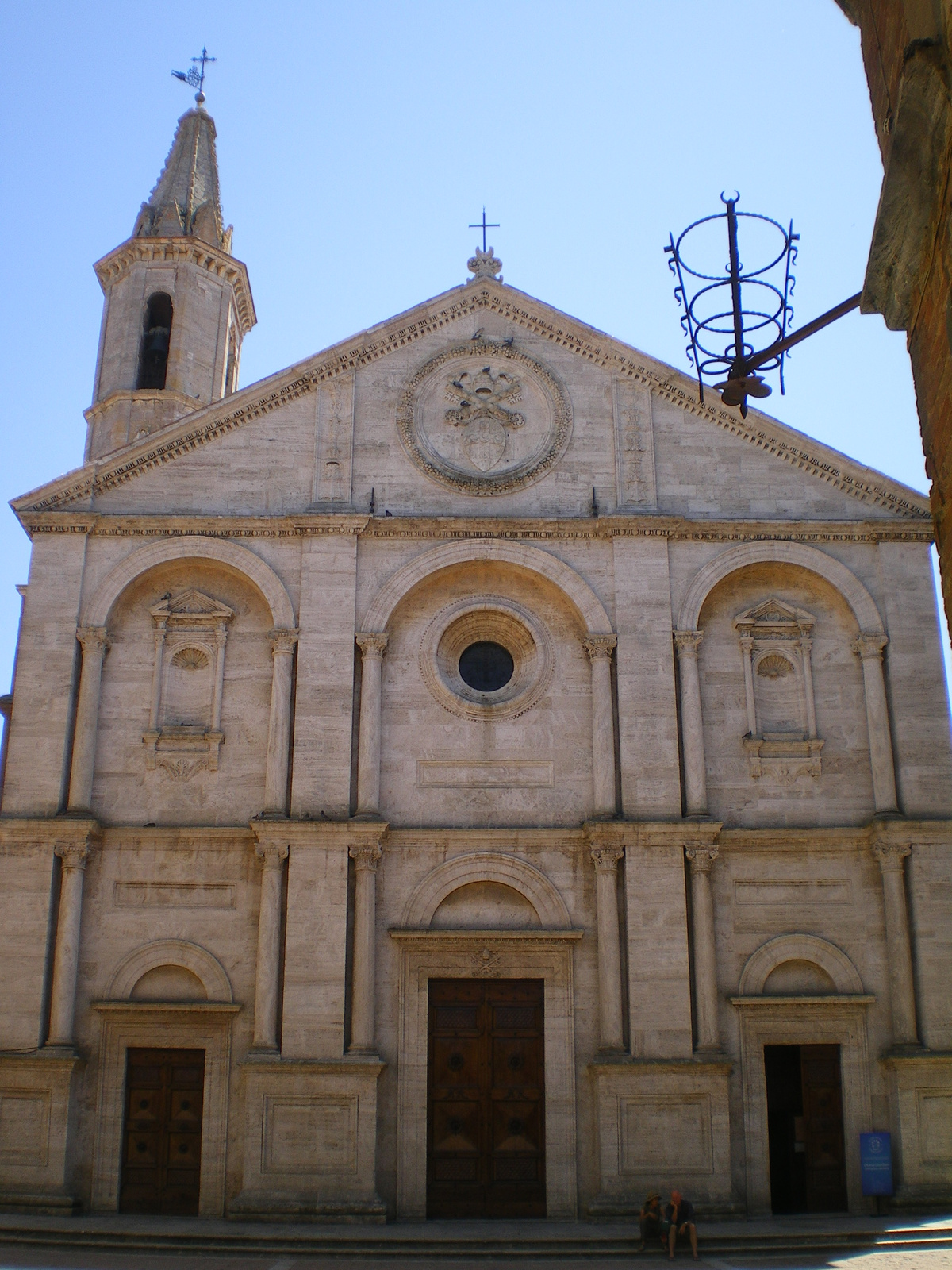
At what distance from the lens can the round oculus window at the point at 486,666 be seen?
21844 millimetres

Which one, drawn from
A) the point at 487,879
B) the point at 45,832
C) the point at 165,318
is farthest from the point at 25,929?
the point at 165,318

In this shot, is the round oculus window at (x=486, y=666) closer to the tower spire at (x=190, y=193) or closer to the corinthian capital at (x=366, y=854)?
the corinthian capital at (x=366, y=854)

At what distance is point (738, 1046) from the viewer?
64.0 feet

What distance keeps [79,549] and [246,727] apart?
416cm

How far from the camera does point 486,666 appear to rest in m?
22.0

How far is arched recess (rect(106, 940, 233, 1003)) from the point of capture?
64.3 feet

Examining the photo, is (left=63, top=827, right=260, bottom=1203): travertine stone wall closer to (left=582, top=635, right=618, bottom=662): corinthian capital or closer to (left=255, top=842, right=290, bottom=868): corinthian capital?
A: (left=255, top=842, right=290, bottom=868): corinthian capital

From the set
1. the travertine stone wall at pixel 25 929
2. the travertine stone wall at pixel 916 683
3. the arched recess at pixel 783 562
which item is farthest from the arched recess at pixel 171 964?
the travertine stone wall at pixel 916 683

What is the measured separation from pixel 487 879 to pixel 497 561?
5.30 metres

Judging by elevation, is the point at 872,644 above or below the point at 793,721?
above

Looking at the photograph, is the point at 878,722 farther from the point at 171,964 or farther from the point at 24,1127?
the point at 24,1127

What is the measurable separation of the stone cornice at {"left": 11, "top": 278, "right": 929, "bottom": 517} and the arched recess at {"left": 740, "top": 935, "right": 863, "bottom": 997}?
7517 millimetres

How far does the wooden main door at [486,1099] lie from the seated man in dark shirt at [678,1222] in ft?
9.16

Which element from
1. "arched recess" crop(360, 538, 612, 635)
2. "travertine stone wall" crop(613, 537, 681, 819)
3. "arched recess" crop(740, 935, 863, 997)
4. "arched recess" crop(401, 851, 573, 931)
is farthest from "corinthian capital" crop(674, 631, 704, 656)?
"arched recess" crop(740, 935, 863, 997)
